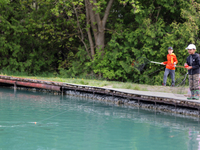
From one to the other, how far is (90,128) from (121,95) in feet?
14.8

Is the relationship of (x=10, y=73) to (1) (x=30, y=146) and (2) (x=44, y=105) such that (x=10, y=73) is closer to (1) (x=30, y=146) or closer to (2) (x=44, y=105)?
(2) (x=44, y=105)

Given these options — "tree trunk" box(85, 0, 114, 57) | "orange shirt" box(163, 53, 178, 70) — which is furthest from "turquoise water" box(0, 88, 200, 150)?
"tree trunk" box(85, 0, 114, 57)

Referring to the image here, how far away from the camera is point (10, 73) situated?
22.3 meters

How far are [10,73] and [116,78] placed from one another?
8.49 meters

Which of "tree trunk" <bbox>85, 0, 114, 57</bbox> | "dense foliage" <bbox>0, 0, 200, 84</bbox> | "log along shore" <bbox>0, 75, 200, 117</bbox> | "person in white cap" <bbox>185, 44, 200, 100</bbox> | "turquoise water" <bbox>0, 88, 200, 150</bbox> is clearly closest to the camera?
"turquoise water" <bbox>0, 88, 200, 150</bbox>

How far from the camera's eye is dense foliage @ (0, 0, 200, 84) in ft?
60.1

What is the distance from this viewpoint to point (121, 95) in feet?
43.1

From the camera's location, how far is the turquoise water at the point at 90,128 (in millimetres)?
7277

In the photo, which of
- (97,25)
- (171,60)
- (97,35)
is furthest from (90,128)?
(97,25)

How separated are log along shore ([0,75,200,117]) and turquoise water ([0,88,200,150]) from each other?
51 centimetres

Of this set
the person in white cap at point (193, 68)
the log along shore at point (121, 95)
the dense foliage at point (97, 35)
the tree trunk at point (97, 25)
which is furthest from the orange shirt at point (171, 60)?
the tree trunk at point (97, 25)

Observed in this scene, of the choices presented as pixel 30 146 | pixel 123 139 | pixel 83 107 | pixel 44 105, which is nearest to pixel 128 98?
pixel 83 107

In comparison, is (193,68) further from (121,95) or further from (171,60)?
(121,95)

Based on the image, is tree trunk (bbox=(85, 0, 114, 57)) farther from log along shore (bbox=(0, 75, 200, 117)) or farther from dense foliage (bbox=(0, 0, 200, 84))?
log along shore (bbox=(0, 75, 200, 117))
